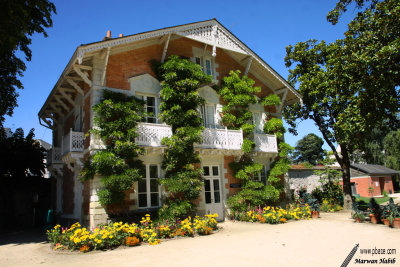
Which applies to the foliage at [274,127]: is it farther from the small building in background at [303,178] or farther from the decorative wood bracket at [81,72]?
the decorative wood bracket at [81,72]

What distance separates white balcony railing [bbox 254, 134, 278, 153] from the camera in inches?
633

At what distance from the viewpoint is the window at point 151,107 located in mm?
13402

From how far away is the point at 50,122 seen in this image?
18703 millimetres

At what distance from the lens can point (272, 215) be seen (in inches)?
514

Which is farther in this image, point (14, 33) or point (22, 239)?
point (22, 239)

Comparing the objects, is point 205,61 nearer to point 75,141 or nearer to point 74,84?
point 74,84

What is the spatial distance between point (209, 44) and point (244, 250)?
1051 cm

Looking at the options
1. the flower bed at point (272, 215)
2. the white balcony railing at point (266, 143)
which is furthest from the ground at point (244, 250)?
the white balcony railing at point (266, 143)

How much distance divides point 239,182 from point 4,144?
48.0 feet

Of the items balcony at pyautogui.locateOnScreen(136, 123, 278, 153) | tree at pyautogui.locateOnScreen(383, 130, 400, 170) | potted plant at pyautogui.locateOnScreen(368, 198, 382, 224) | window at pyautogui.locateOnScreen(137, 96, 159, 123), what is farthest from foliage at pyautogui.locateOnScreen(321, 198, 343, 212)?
tree at pyautogui.locateOnScreen(383, 130, 400, 170)

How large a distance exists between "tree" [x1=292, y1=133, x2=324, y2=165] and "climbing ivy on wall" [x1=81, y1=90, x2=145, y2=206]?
48.3 metres

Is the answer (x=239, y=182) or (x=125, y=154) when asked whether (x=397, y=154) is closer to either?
(x=239, y=182)

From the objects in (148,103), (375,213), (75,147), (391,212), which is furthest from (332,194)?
(75,147)

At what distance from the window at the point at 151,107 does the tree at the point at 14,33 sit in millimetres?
4813
